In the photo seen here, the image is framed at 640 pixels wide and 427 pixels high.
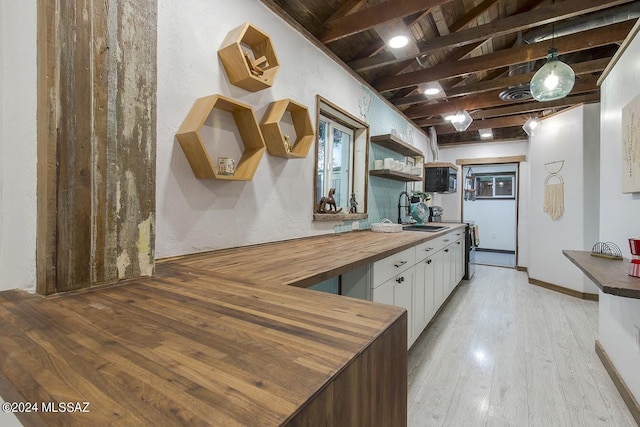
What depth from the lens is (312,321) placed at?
71 centimetres

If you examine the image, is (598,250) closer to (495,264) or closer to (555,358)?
(555,358)

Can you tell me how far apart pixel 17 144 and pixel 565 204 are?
16.9ft

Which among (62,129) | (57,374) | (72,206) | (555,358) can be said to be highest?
(62,129)

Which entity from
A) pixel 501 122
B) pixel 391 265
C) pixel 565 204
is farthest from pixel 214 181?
→ pixel 501 122

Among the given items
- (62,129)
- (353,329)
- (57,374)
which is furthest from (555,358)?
(62,129)

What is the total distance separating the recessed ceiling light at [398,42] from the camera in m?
2.29

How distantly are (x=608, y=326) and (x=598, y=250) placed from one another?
530 mm

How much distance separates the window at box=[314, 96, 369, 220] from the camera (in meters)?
2.70

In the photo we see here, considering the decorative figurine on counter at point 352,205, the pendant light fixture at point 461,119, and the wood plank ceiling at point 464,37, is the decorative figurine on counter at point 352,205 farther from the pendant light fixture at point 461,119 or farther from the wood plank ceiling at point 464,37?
the pendant light fixture at point 461,119

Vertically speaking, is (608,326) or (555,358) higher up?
(608,326)

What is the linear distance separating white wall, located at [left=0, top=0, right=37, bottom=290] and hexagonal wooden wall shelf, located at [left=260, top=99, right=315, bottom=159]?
3.50 feet

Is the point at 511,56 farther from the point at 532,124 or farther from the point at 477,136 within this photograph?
the point at 477,136

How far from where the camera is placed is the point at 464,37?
241 centimetres

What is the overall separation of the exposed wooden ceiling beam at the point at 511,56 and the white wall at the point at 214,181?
125cm
